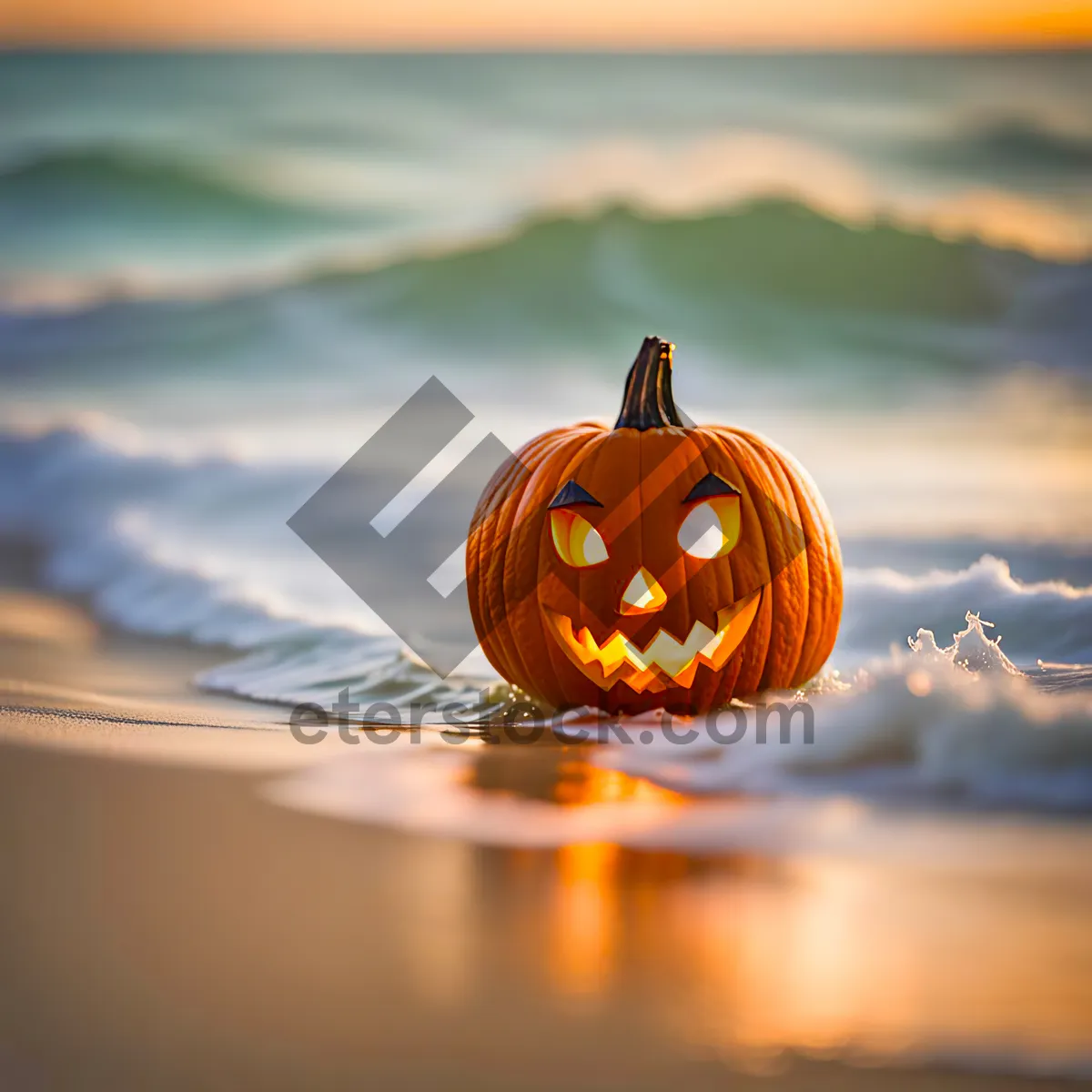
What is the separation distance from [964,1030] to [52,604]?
15.4ft

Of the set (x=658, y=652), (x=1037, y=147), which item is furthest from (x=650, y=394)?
(x=1037, y=147)

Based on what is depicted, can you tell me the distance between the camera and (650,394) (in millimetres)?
3475

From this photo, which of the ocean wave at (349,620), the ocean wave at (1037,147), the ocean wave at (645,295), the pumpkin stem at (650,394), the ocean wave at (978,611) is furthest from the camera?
the ocean wave at (645,295)

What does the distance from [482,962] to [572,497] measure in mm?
1506

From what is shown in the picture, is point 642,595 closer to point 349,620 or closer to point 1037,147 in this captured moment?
point 349,620

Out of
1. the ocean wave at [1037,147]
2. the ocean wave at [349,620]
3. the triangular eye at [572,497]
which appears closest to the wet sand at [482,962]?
the ocean wave at [349,620]

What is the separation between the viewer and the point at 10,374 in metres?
9.53

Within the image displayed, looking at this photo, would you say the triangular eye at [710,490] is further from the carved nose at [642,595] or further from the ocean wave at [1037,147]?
the ocean wave at [1037,147]

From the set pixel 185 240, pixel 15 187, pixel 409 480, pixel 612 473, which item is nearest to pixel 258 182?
pixel 185 240

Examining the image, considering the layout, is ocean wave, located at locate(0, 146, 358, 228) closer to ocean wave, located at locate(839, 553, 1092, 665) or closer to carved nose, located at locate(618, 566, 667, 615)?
ocean wave, located at locate(839, 553, 1092, 665)

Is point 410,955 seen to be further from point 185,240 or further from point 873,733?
point 185,240

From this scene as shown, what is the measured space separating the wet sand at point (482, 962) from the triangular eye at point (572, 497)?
30.4 inches

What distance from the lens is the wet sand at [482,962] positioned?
163 cm

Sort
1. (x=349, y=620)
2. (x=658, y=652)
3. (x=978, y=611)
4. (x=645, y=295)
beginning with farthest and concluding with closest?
(x=645, y=295)
(x=349, y=620)
(x=978, y=611)
(x=658, y=652)
